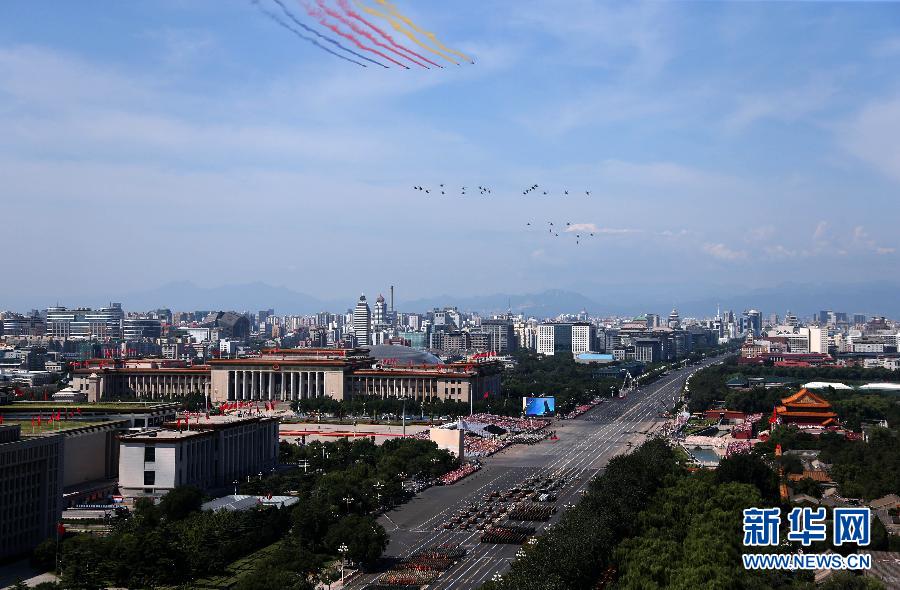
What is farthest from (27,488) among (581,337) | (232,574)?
(581,337)

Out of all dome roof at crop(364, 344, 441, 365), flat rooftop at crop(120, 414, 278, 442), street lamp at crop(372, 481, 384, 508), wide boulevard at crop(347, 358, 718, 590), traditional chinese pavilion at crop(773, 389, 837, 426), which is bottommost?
wide boulevard at crop(347, 358, 718, 590)

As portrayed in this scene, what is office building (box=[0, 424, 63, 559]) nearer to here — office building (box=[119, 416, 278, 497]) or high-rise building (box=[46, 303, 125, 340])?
office building (box=[119, 416, 278, 497])

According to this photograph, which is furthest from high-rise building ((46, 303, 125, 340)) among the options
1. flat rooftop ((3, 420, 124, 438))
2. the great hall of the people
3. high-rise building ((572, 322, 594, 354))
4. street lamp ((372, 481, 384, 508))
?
street lamp ((372, 481, 384, 508))

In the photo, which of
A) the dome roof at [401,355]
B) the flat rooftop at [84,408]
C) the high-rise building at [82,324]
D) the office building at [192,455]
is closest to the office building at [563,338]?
the high-rise building at [82,324]

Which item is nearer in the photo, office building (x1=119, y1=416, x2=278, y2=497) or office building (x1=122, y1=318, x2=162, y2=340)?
office building (x1=119, y1=416, x2=278, y2=497)

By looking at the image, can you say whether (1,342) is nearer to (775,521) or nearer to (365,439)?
(365,439)

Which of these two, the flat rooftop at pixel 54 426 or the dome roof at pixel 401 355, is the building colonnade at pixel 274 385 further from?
the flat rooftop at pixel 54 426
